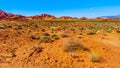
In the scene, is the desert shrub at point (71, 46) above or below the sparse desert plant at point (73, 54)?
above

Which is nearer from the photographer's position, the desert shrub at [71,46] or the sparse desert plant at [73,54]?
the sparse desert plant at [73,54]

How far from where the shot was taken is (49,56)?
14.1 m

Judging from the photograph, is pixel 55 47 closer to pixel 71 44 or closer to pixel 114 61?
pixel 71 44

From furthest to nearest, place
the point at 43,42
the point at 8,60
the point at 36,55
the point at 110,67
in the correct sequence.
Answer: the point at 43,42 < the point at 36,55 < the point at 8,60 < the point at 110,67

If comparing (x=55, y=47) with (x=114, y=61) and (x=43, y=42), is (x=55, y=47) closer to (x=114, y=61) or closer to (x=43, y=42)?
(x=43, y=42)

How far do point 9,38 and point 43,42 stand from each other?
3141 millimetres

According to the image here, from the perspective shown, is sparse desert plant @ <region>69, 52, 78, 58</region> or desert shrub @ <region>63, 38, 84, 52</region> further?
desert shrub @ <region>63, 38, 84, 52</region>

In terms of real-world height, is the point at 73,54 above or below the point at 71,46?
below

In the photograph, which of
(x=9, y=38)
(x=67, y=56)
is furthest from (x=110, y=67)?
(x=9, y=38)

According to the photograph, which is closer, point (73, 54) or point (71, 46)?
point (73, 54)

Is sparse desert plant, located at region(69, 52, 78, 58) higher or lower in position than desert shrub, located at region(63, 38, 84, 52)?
lower

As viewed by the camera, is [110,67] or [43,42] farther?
[43,42]

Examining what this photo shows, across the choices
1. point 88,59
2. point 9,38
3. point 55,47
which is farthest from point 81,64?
point 9,38

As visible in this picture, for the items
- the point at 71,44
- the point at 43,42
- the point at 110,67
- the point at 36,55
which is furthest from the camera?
the point at 43,42
